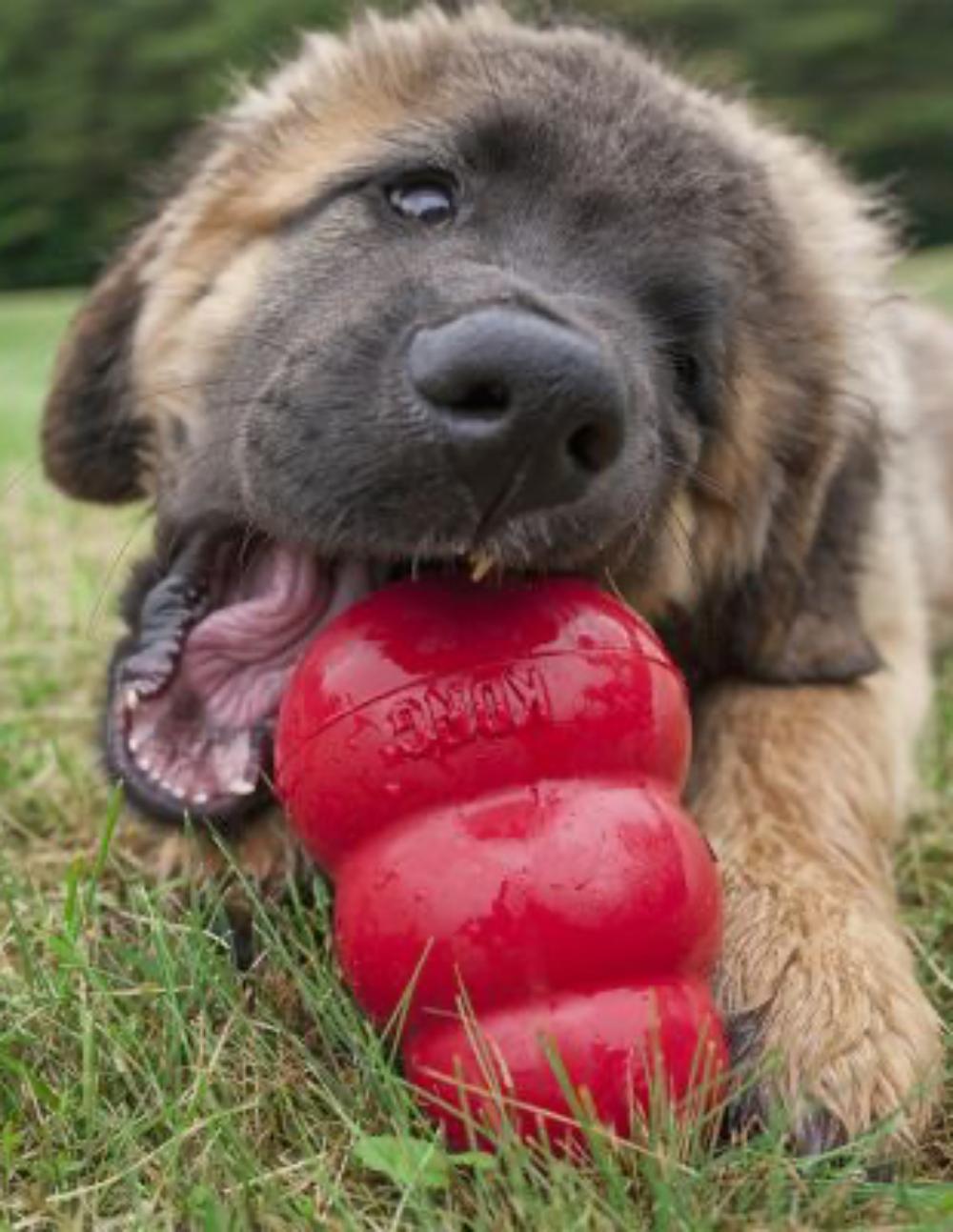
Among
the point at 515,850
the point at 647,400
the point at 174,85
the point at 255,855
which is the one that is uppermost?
the point at 647,400

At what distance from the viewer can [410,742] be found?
5.83 ft

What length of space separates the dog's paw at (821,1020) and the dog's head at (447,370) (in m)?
0.52

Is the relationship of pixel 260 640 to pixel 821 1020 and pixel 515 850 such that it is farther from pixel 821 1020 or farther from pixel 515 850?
pixel 821 1020

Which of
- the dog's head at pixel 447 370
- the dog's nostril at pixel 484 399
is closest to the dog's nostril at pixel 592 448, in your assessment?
the dog's head at pixel 447 370

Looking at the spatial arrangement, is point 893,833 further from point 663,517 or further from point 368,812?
point 368,812

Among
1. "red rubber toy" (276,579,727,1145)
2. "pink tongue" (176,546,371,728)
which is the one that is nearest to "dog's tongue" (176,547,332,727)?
"pink tongue" (176,546,371,728)

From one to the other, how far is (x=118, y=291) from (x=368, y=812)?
1.68 m

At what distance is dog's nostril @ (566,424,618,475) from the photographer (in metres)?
1.94

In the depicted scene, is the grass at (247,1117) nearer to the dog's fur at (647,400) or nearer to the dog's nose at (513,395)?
the dog's fur at (647,400)

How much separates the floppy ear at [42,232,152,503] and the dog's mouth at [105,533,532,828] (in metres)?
0.71

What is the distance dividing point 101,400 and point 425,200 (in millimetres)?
979

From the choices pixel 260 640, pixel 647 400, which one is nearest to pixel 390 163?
pixel 647 400

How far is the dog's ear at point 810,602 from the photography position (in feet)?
9.38

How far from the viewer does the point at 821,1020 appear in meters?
2.01
